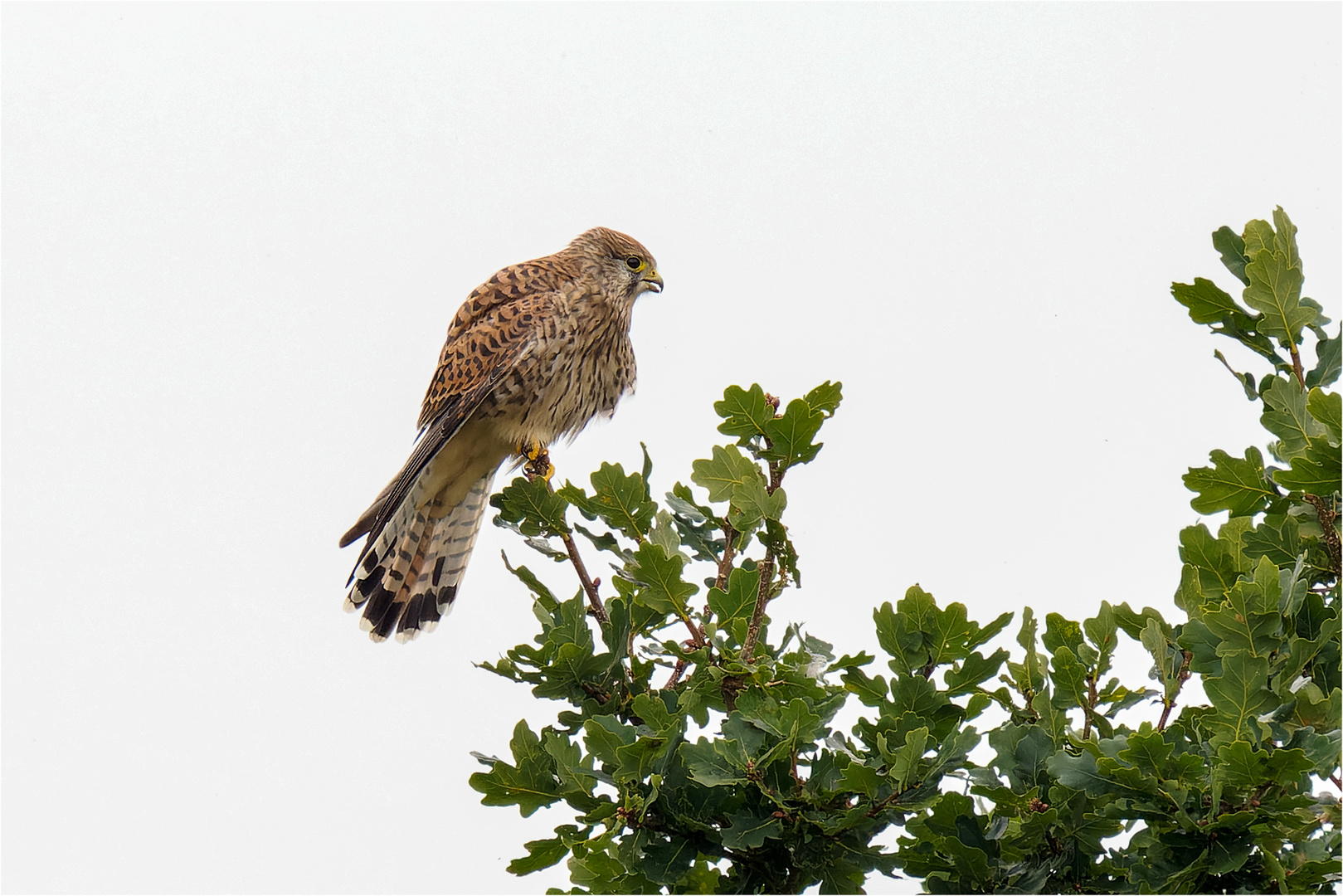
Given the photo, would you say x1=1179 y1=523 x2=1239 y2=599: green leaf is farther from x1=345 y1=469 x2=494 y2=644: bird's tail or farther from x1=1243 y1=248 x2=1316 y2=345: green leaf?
x1=345 y1=469 x2=494 y2=644: bird's tail

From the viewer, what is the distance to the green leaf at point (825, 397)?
235cm

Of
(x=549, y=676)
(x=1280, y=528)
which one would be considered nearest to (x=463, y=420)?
(x=549, y=676)

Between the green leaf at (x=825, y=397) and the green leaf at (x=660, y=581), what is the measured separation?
0.38 m

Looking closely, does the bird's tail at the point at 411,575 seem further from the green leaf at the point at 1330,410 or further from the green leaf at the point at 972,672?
the green leaf at the point at 1330,410

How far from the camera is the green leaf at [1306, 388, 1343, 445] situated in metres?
2.04

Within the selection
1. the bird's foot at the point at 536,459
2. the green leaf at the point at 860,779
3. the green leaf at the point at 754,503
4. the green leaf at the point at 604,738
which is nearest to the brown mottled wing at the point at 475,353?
the bird's foot at the point at 536,459

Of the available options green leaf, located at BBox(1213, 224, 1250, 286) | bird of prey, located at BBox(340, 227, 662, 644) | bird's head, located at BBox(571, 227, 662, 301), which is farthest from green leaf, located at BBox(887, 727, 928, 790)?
bird's head, located at BBox(571, 227, 662, 301)

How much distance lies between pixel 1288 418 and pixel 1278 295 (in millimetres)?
239

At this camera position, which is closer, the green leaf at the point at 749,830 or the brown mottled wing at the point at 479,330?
the green leaf at the point at 749,830

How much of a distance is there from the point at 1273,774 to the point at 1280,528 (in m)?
0.54

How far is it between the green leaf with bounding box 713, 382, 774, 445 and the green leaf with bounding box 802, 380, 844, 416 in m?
0.08

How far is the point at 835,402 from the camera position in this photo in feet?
7.77

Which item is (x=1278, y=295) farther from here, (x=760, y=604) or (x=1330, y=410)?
(x=760, y=604)

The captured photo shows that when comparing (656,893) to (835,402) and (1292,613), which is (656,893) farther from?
(1292,613)
